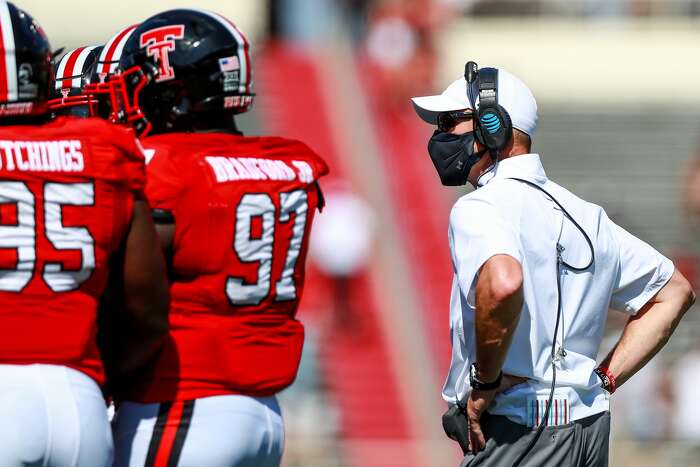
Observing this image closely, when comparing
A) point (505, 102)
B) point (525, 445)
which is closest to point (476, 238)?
point (505, 102)

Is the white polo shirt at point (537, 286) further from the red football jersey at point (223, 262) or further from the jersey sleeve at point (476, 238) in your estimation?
the red football jersey at point (223, 262)

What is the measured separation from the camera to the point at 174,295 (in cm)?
379

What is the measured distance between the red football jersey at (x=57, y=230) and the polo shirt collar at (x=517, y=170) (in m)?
1.05

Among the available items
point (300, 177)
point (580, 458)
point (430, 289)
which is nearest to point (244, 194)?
point (300, 177)

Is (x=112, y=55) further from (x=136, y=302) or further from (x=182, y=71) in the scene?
(x=136, y=302)

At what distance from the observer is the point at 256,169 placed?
3859 millimetres

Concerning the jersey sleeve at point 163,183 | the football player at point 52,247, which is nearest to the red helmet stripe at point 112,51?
the jersey sleeve at point 163,183

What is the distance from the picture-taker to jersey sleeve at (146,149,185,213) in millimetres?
3668

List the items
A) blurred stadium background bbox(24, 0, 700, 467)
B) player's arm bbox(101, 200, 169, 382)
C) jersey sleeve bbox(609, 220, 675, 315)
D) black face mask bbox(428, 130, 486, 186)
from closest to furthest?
player's arm bbox(101, 200, 169, 382)
black face mask bbox(428, 130, 486, 186)
jersey sleeve bbox(609, 220, 675, 315)
blurred stadium background bbox(24, 0, 700, 467)

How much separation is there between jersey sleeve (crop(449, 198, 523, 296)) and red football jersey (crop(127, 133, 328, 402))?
0.47 m

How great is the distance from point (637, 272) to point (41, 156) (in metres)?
1.74

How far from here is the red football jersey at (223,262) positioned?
3.73 metres

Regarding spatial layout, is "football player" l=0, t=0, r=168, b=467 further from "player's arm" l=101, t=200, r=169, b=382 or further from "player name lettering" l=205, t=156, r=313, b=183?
"player name lettering" l=205, t=156, r=313, b=183

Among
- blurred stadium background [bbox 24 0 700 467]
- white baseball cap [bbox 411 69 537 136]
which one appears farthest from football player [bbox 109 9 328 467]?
blurred stadium background [bbox 24 0 700 467]
